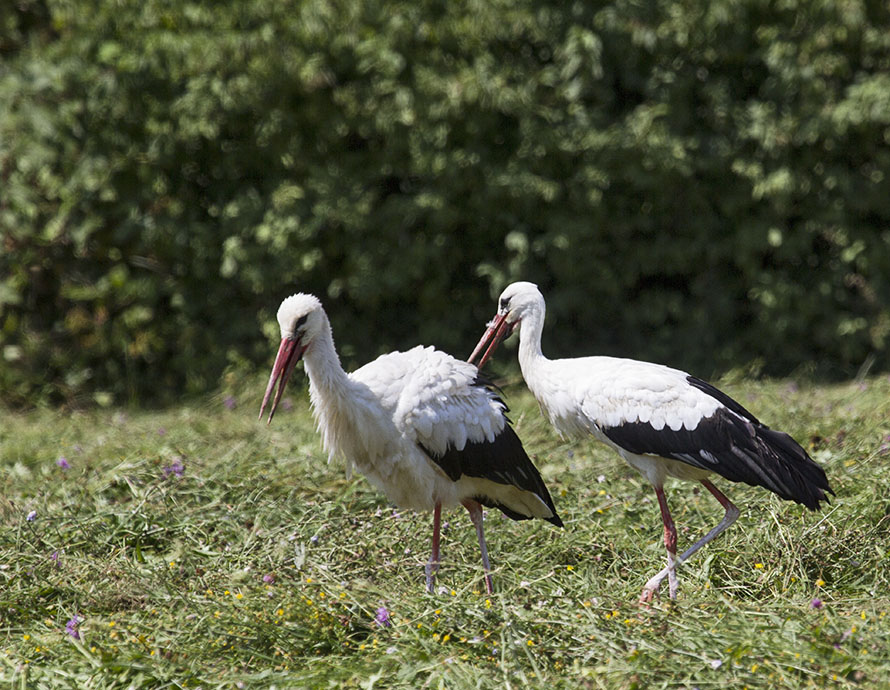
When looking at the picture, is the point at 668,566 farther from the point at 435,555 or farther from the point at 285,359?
the point at 285,359

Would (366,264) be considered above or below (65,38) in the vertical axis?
below

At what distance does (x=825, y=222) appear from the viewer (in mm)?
7652

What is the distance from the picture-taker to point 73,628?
3316mm

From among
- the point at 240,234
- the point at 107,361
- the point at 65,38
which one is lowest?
the point at 107,361

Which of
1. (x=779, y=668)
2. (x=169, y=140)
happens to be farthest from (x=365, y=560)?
(x=169, y=140)

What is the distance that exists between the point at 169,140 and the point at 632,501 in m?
4.66

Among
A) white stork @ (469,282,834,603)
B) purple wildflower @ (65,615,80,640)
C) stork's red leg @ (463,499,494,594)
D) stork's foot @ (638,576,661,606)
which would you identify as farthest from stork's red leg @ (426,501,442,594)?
purple wildflower @ (65,615,80,640)

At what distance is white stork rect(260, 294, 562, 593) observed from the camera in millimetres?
4012

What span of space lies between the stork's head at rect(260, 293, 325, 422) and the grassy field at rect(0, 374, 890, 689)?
0.70 meters

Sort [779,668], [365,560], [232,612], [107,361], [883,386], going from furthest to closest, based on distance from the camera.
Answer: [107,361], [883,386], [365,560], [232,612], [779,668]

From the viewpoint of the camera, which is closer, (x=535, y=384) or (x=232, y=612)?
(x=232, y=612)

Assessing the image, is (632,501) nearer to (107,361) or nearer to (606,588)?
(606,588)

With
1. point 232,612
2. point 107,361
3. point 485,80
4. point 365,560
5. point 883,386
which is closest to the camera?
point 232,612

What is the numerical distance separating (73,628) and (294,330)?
125cm
